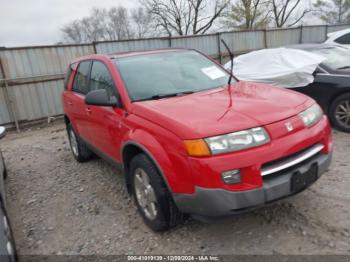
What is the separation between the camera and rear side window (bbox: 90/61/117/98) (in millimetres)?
3330

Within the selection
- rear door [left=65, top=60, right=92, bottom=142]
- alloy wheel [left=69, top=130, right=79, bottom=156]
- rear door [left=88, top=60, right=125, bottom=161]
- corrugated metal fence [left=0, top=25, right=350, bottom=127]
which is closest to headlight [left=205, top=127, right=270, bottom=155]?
rear door [left=88, top=60, right=125, bottom=161]

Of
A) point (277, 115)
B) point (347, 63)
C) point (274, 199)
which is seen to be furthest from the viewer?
point (347, 63)

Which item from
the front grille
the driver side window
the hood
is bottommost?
Answer: the front grille

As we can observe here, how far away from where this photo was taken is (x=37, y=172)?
504 centimetres

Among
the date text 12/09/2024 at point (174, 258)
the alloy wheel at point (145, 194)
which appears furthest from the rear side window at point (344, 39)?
the date text 12/09/2024 at point (174, 258)

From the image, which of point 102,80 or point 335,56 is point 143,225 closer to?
point 102,80

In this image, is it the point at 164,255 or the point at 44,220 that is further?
the point at 44,220

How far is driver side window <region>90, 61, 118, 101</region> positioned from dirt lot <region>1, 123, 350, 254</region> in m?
1.30

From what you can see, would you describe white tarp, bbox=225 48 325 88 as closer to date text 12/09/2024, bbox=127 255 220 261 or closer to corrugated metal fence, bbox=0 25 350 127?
date text 12/09/2024, bbox=127 255 220 261

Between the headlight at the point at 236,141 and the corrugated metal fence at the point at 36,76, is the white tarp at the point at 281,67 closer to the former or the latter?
the headlight at the point at 236,141

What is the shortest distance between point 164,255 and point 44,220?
63.6 inches

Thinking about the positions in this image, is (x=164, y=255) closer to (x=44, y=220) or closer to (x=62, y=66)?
(x=44, y=220)

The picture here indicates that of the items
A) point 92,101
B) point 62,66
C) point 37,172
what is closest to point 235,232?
point 92,101

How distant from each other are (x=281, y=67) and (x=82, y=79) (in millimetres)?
3648
